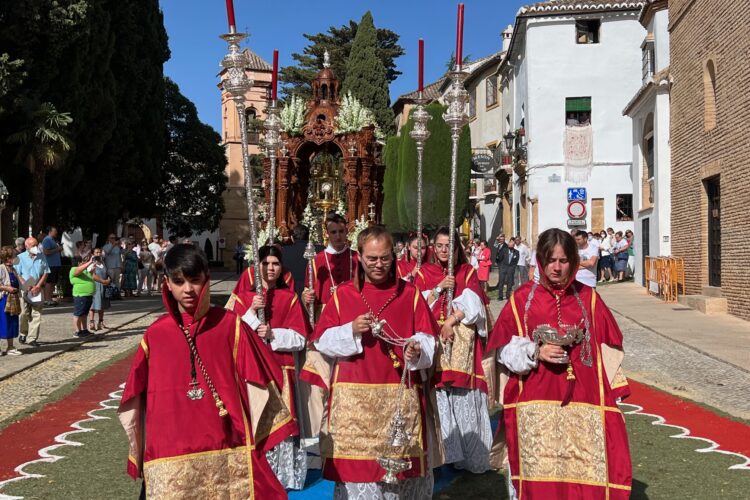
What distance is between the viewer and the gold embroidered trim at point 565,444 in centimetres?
430

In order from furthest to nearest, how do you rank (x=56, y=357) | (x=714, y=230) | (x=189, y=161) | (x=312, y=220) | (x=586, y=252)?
(x=189, y=161) → (x=312, y=220) → (x=714, y=230) → (x=56, y=357) → (x=586, y=252)

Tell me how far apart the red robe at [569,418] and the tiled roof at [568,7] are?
103 ft

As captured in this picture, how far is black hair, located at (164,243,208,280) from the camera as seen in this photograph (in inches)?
143

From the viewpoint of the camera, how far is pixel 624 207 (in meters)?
33.6

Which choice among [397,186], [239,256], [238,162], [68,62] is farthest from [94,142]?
[238,162]

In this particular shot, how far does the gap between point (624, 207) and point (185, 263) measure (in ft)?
105

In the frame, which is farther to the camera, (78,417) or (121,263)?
(121,263)

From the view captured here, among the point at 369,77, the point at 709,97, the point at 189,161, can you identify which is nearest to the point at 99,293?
the point at 709,97

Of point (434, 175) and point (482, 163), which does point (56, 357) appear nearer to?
point (434, 175)

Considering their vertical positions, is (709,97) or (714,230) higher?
(709,97)

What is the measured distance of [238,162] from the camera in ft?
192

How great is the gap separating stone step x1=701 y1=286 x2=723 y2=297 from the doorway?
23 cm

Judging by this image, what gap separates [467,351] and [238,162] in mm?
53202

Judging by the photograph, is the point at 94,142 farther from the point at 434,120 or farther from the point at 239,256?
the point at 434,120
